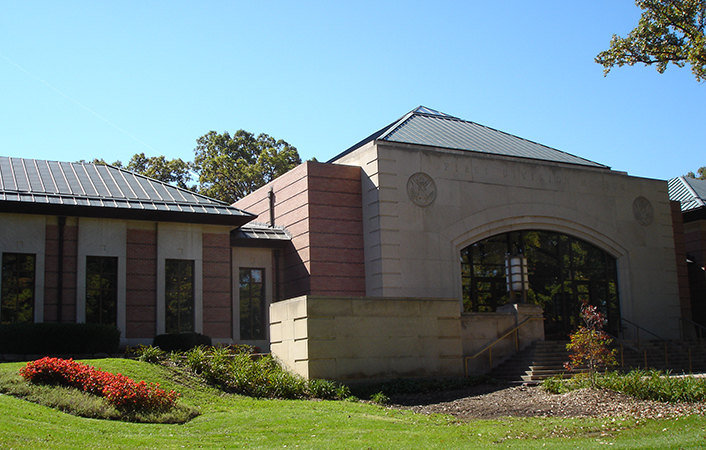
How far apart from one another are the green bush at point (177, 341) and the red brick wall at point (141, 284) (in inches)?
47.8

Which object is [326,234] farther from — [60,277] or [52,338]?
[52,338]

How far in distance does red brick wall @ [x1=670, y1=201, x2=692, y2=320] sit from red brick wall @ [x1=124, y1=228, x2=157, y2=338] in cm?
2227

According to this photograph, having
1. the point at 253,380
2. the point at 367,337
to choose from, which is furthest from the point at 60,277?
the point at 367,337

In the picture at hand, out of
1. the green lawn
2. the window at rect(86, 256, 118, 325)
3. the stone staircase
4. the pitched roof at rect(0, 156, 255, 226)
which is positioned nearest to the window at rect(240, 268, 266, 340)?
the pitched roof at rect(0, 156, 255, 226)

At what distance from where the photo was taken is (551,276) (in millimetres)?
26562

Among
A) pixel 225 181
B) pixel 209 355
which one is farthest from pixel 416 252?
pixel 225 181

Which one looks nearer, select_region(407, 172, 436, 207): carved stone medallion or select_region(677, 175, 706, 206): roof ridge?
select_region(407, 172, 436, 207): carved stone medallion

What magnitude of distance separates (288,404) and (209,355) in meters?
3.73

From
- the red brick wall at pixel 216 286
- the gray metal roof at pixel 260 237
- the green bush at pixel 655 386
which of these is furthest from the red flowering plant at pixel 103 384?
the gray metal roof at pixel 260 237

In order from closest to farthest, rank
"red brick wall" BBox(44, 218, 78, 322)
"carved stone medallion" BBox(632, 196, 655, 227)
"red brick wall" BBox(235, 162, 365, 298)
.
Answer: "red brick wall" BBox(44, 218, 78, 322) < "red brick wall" BBox(235, 162, 365, 298) < "carved stone medallion" BBox(632, 196, 655, 227)

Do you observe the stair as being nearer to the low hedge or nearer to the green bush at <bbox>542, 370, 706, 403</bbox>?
the green bush at <bbox>542, 370, 706, 403</bbox>

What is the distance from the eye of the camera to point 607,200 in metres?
28.4

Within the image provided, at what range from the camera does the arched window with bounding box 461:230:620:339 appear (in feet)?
82.0

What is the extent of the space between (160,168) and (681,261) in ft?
108
